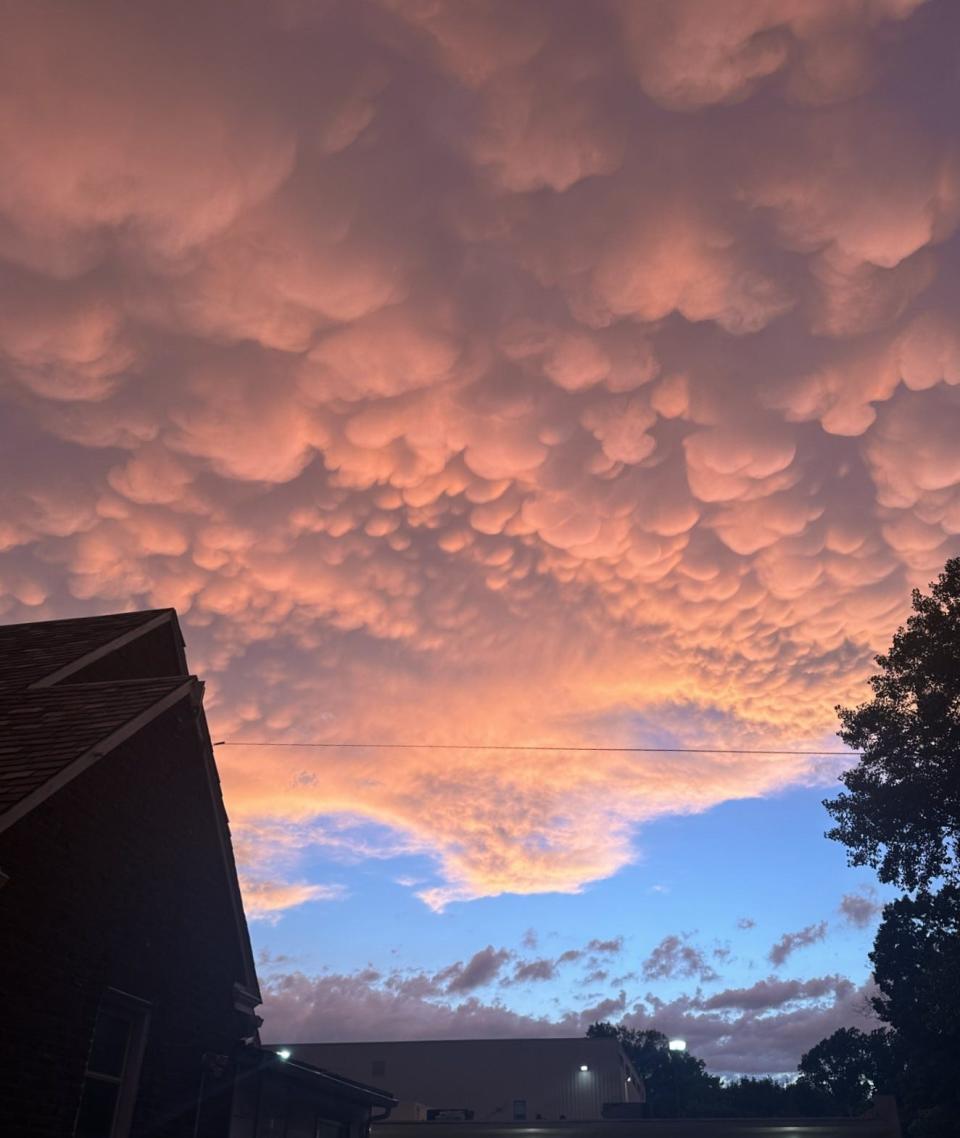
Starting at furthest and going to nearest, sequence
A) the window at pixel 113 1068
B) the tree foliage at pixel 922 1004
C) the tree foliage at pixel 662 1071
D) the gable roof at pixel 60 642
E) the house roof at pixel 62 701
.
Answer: the tree foliage at pixel 662 1071 < the tree foliage at pixel 922 1004 < the gable roof at pixel 60 642 < the window at pixel 113 1068 < the house roof at pixel 62 701

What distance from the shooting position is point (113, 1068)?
10.5 m

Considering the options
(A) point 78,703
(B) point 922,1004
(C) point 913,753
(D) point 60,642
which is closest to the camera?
(A) point 78,703

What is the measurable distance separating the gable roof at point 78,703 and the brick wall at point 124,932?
1.05ft

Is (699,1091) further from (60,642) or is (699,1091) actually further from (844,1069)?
(60,642)

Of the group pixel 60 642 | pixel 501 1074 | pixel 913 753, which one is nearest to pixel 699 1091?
pixel 501 1074

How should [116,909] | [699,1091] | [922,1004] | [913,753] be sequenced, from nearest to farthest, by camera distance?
[116,909] < [913,753] < [922,1004] < [699,1091]

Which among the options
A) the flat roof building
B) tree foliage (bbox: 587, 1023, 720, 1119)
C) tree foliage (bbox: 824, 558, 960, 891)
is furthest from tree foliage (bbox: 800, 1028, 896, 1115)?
tree foliage (bbox: 824, 558, 960, 891)

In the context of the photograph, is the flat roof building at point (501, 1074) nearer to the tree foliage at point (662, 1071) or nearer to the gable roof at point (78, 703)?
the gable roof at point (78, 703)

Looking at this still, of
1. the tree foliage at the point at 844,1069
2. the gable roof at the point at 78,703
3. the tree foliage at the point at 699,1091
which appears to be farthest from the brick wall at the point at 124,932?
the tree foliage at the point at 844,1069

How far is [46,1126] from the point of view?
352 inches

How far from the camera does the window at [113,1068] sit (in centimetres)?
995

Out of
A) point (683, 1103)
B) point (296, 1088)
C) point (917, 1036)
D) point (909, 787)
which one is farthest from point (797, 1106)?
point (296, 1088)

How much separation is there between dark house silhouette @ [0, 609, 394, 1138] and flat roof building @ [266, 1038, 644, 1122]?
48150 millimetres

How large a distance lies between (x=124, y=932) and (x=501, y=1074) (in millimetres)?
56268
